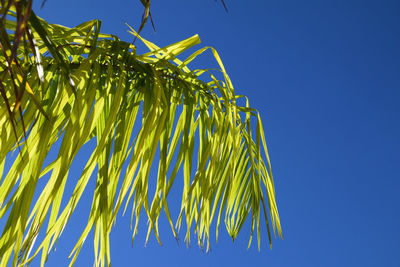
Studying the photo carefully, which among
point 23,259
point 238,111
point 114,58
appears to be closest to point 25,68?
point 114,58

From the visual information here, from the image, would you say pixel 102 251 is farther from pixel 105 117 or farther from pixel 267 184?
pixel 267 184

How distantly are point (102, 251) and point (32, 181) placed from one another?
5.2 inches

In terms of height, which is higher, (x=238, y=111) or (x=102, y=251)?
(x=238, y=111)

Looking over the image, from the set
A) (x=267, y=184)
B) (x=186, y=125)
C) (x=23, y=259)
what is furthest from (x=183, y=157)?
(x=23, y=259)

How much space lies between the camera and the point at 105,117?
675 millimetres

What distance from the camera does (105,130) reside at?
56 centimetres

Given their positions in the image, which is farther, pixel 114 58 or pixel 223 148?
pixel 223 148

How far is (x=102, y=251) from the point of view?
60cm

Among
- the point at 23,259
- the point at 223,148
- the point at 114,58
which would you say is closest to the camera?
the point at 23,259

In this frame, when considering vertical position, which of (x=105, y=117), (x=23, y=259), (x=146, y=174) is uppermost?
(x=105, y=117)

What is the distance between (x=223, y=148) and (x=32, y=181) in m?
0.32

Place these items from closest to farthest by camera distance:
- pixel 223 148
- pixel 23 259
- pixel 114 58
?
1. pixel 23 259
2. pixel 114 58
3. pixel 223 148

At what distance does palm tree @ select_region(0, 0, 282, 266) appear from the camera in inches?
21.0

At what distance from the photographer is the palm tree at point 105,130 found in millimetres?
534
